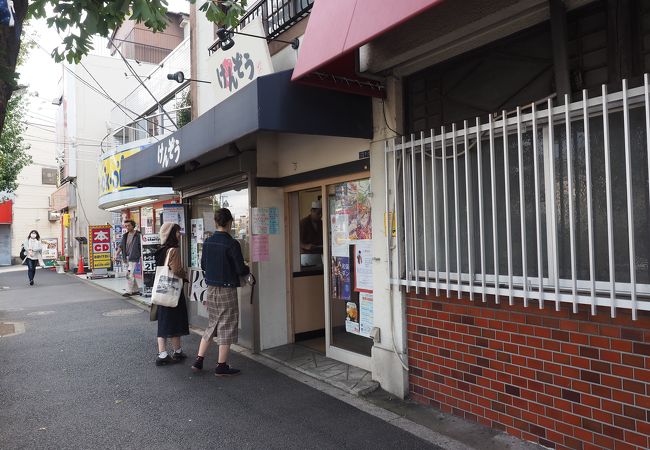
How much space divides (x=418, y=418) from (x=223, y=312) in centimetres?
239

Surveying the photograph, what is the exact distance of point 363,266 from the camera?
507 cm

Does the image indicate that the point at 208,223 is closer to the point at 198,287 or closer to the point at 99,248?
the point at 198,287

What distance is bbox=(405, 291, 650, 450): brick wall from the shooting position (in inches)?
112

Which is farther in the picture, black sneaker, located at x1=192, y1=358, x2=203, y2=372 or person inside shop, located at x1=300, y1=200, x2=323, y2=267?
person inside shop, located at x1=300, y1=200, x2=323, y2=267

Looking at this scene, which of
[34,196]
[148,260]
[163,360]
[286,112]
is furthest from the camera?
[34,196]

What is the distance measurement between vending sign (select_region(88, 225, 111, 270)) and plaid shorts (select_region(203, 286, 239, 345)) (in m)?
13.7

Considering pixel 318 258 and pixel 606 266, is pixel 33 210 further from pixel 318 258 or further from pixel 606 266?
pixel 606 266

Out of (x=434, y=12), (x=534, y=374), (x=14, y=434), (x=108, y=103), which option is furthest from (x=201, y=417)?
(x=108, y=103)

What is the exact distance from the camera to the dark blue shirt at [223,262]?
513cm

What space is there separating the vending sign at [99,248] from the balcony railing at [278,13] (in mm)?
12478

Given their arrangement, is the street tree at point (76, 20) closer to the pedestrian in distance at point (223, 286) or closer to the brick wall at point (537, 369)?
the pedestrian in distance at point (223, 286)

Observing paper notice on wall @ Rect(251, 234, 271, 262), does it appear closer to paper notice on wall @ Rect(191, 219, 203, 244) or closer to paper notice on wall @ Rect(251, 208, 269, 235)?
paper notice on wall @ Rect(251, 208, 269, 235)

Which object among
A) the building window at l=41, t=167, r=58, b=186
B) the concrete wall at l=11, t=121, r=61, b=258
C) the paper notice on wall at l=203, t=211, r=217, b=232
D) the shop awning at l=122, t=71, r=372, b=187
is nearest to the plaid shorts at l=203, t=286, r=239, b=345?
the shop awning at l=122, t=71, r=372, b=187

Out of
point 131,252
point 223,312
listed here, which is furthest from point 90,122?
point 223,312
